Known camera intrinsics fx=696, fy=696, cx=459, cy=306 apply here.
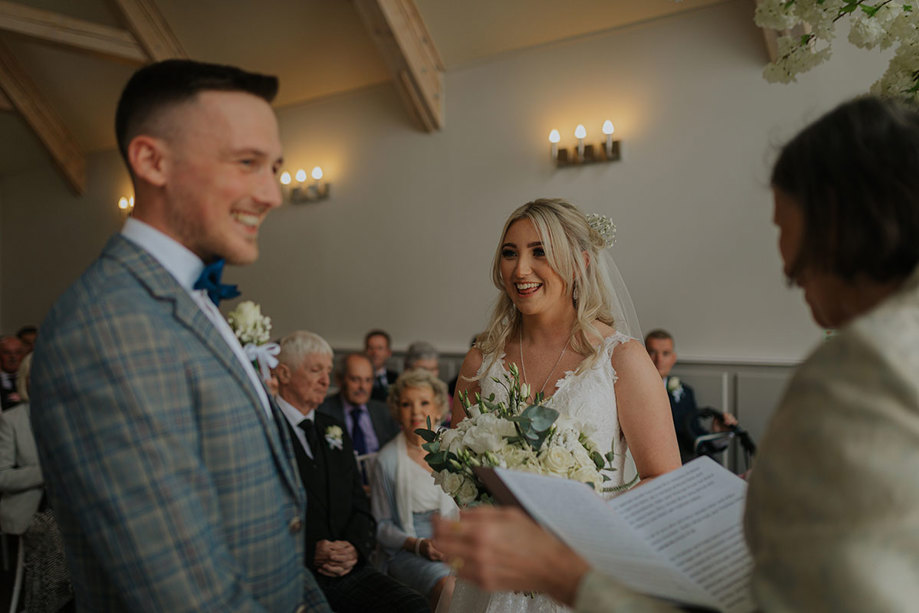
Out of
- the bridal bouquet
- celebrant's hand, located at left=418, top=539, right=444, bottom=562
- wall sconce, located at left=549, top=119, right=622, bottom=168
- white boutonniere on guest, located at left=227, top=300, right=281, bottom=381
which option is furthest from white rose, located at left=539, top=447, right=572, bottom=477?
wall sconce, located at left=549, top=119, right=622, bottom=168

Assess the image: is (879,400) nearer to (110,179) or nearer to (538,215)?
(538,215)

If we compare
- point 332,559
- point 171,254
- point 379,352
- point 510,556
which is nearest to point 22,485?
point 332,559

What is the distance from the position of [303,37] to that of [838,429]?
6.96 meters

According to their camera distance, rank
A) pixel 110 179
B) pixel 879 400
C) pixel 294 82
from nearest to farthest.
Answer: pixel 879 400, pixel 294 82, pixel 110 179

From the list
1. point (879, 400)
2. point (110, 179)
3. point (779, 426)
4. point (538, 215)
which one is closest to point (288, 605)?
point (779, 426)

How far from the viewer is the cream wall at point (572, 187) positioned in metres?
5.20

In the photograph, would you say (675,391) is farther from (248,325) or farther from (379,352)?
(248,325)

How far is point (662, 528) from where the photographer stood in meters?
1.16

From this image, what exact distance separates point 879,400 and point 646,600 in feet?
1.26

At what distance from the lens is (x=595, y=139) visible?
19.0 ft

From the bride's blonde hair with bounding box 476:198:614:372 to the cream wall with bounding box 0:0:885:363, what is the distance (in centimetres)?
314

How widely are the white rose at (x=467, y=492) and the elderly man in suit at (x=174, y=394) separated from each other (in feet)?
1.53

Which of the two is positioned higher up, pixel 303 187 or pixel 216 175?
pixel 303 187

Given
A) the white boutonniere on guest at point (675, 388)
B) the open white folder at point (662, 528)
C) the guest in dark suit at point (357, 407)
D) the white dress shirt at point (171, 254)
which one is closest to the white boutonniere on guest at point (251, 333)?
the white dress shirt at point (171, 254)
